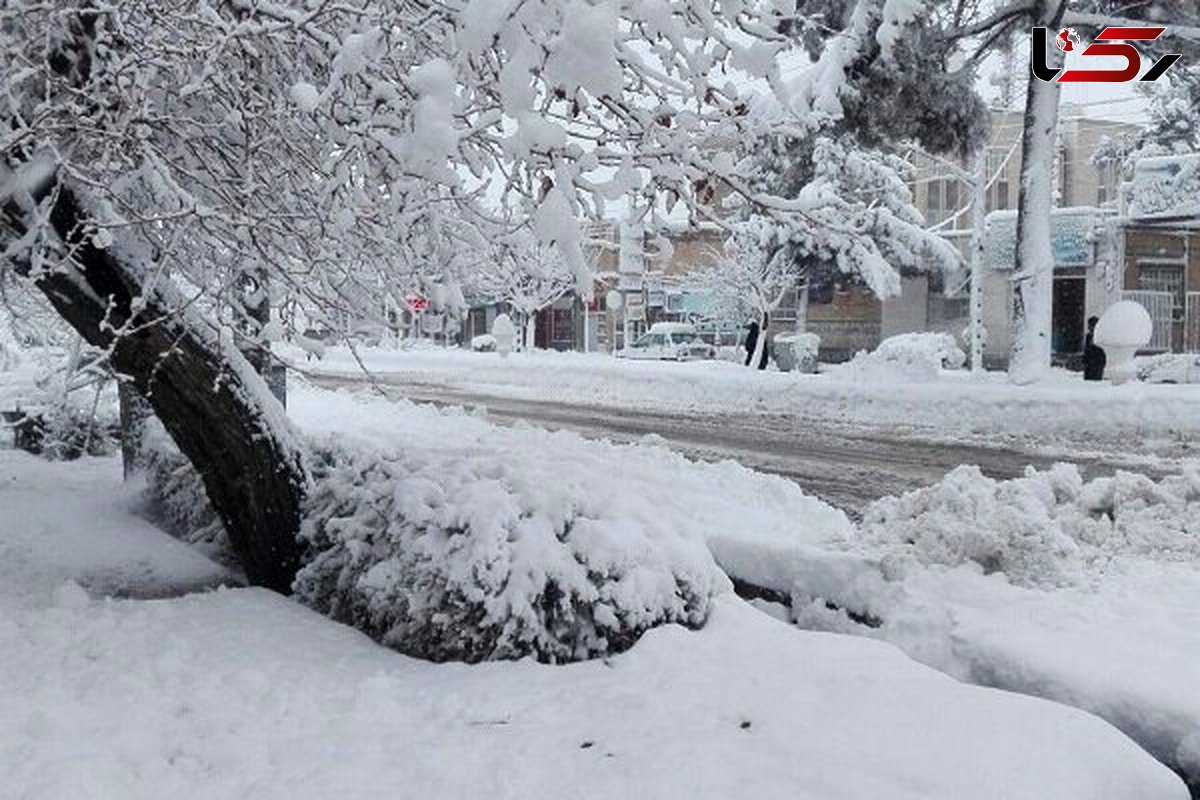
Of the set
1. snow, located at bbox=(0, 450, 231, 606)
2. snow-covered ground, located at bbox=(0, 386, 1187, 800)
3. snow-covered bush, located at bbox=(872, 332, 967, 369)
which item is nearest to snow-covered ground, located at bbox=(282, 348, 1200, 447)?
snow, located at bbox=(0, 450, 231, 606)

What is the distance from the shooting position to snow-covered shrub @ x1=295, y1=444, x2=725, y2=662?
15.0ft

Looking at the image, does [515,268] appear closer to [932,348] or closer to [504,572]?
[504,572]

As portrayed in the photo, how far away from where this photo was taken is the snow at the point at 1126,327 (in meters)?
19.3

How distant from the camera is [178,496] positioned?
25.1 ft

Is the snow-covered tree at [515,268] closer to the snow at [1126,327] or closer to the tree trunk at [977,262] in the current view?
the snow at [1126,327]

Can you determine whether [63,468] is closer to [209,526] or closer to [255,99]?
[209,526]

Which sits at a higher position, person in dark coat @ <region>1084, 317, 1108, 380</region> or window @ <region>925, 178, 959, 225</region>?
window @ <region>925, 178, 959, 225</region>

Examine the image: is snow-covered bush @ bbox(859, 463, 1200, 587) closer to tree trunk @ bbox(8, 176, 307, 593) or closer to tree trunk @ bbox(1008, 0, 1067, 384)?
tree trunk @ bbox(8, 176, 307, 593)

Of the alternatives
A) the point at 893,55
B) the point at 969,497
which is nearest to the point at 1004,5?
the point at 893,55

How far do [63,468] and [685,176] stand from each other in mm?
8249

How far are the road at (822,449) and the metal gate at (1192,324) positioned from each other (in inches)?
610

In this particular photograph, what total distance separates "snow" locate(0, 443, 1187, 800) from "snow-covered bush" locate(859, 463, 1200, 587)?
144 centimetres

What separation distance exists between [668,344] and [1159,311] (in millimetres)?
18155

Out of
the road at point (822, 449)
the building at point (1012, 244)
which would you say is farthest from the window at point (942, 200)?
the road at point (822, 449)
